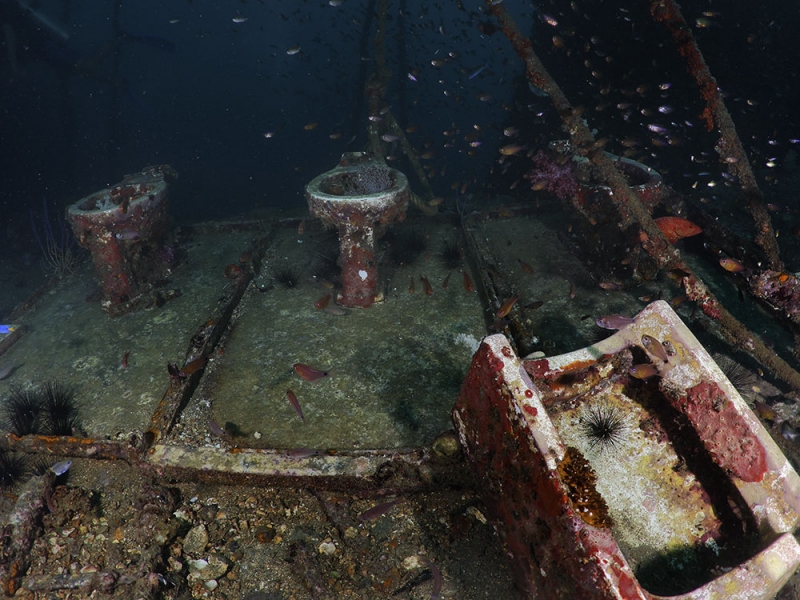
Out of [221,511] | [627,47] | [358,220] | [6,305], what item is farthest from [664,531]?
[6,305]

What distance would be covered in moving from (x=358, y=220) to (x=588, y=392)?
11.0 ft

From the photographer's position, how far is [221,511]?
337 centimetres

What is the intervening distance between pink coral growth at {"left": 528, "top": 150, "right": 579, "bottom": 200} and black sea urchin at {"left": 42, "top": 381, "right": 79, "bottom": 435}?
6521 mm

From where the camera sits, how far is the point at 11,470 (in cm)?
380

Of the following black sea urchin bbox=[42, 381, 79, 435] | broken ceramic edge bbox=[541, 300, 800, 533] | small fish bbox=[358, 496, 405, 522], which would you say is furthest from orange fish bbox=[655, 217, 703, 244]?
black sea urchin bbox=[42, 381, 79, 435]

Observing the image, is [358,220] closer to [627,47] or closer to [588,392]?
[588,392]

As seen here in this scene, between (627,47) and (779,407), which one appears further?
(627,47)

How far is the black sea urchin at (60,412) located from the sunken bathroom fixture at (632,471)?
3830 millimetres

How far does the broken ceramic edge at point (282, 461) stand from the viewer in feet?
10.8

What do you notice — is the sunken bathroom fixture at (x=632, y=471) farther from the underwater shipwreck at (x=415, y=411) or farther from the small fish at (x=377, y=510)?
the small fish at (x=377, y=510)

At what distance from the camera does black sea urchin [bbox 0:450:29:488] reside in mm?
3758

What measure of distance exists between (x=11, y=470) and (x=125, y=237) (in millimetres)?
3202

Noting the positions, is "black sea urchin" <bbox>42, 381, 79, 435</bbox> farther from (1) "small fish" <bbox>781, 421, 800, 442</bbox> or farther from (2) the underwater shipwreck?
(1) "small fish" <bbox>781, 421, 800, 442</bbox>

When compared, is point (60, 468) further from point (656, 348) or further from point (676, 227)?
point (676, 227)
